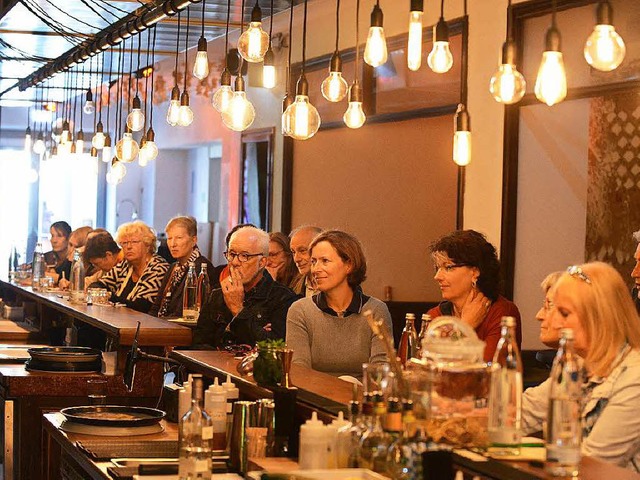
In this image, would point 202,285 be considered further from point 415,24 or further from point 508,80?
point 508,80

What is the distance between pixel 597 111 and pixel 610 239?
76 cm

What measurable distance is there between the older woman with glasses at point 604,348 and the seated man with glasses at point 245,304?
2733 millimetres

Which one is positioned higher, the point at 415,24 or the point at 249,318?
the point at 415,24

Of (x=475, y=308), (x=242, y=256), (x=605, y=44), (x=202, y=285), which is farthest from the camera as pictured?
(x=202, y=285)

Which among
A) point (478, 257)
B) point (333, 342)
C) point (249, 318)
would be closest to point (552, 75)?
point (478, 257)

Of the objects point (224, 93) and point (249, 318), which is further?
point (249, 318)

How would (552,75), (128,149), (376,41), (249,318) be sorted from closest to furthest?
(552,75), (376,41), (249,318), (128,149)

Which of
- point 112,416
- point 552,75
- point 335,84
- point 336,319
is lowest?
point 112,416

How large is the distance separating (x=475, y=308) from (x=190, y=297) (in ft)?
9.53

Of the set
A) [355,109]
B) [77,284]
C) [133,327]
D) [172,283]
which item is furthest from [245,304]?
[77,284]

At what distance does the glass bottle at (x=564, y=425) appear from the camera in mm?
2711

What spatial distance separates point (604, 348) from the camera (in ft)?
11.9

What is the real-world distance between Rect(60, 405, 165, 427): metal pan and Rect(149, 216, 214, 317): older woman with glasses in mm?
3079

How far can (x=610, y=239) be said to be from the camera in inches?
265
